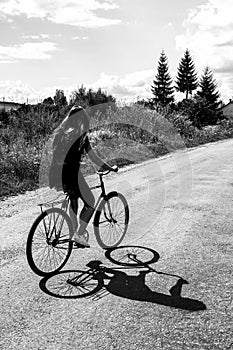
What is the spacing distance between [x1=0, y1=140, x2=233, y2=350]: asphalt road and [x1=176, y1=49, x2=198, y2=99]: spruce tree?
261ft

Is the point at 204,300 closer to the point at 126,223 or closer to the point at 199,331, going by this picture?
the point at 199,331

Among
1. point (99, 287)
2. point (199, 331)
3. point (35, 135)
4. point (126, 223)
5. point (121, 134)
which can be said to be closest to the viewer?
point (199, 331)

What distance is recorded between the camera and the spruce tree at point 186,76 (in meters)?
83.2

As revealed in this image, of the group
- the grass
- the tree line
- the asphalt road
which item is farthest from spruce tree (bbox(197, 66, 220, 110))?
the asphalt road

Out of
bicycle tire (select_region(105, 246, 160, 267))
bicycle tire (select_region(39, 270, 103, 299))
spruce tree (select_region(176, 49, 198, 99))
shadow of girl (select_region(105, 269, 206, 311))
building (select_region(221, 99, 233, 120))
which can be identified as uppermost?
spruce tree (select_region(176, 49, 198, 99))

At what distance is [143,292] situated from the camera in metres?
4.21

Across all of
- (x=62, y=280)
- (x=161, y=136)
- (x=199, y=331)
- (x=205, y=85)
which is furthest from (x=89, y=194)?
(x=205, y=85)

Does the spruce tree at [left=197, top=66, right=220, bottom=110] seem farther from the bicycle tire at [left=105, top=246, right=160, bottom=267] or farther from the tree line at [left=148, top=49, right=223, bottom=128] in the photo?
Result: the bicycle tire at [left=105, top=246, right=160, bottom=267]

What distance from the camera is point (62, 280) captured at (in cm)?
450

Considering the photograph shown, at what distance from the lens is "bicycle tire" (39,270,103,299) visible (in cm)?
416

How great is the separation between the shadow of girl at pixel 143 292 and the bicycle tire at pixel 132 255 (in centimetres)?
35

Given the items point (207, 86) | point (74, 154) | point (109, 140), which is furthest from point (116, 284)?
point (207, 86)

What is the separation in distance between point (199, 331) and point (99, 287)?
1.28m

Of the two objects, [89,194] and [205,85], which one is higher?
[205,85]
